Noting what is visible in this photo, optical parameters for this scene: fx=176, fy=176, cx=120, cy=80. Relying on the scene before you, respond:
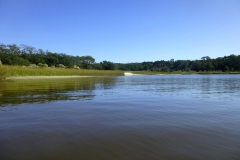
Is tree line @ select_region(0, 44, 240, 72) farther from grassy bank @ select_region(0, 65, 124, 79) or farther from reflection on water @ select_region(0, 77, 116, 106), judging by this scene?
reflection on water @ select_region(0, 77, 116, 106)

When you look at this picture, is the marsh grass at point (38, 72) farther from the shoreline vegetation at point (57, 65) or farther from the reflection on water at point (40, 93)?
the reflection on water at point (40, 93)

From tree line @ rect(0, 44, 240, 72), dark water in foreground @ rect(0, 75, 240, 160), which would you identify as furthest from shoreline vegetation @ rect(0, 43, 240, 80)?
dark water in foreground @ rect(0, 75, 240, 160)

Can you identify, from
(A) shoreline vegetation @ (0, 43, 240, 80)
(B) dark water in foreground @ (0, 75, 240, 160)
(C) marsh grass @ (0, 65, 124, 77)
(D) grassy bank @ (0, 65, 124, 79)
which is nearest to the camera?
(B) dark water in foreground @ (0, 75, 240, 160)

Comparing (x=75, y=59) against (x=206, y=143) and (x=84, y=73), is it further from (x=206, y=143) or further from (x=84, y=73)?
(x=206, y=143)

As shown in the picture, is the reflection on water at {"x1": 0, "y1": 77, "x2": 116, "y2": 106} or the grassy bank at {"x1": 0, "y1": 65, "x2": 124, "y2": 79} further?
the grassy bank at {"x1": 0, "y1": 65, "x2": 124, "y2": 79}

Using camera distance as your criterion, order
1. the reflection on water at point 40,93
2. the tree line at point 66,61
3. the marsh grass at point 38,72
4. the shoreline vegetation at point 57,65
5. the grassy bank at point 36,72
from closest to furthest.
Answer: the reflection on water at point 40,93, the grassy bank at point 36,72, the marsh grass at point 38,72, the shoreline vegetation at point 57,65, the tree line at point 66,61

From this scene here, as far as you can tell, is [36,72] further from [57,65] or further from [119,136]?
[57,65]

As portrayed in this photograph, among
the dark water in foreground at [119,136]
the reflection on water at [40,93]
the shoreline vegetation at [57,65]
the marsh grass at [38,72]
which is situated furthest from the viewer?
the shoreline vegetation at [57,65]

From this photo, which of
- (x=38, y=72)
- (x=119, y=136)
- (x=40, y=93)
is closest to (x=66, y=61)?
(x=38, y=72)

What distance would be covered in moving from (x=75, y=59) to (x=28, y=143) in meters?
95.1

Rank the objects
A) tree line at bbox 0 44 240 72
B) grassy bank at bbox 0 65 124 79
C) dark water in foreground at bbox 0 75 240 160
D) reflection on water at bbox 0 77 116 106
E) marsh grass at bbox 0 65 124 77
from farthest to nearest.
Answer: tree line at bbox 0 44 240 72, marsh grass at bbox 0 65 124 77, grassy bank at bbox 0 65 124 79, reflection on water at bbox 0 77 116 106, dark water in foreground at bbox 0 75 240 160

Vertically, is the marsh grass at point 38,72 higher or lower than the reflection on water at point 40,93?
higher

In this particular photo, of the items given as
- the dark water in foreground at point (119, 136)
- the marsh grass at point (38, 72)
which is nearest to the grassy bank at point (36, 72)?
the marsh grass at point (38, 72)

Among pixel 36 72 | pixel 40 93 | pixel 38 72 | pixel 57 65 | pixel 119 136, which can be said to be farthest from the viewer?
pixel 57 65
